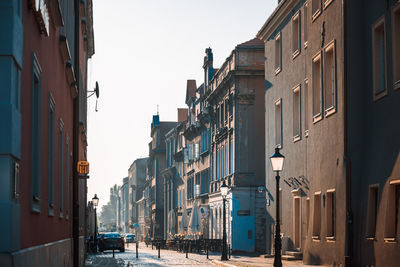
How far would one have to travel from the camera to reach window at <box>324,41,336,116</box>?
24906 millimetres

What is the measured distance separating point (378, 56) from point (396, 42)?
1728mm

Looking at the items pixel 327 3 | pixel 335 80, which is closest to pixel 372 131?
pixel 335 80

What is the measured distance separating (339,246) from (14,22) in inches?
688

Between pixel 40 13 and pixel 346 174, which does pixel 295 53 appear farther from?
pixel 40 13

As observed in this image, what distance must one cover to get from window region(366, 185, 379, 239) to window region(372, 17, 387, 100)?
8.27 ft

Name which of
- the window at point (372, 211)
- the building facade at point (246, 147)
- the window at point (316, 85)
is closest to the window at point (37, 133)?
the window at point (372, 211)

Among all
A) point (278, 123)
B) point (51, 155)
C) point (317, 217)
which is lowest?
point (317, 217)

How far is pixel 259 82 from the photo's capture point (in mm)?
47906

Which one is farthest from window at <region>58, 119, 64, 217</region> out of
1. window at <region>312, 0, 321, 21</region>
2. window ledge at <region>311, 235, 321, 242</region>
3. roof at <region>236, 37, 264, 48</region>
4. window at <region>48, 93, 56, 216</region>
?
roof at <region>236, 37, 264, 48</region>

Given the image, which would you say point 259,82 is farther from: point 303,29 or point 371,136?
point 371,136

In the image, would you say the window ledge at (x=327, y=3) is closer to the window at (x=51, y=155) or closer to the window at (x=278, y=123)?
the window at (x=278, y=123)

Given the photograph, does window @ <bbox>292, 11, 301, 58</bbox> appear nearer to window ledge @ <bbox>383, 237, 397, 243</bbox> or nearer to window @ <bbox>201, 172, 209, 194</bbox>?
window ledge @ <bbox>383, 237, 397, 243</bbox>

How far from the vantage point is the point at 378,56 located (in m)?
20.7

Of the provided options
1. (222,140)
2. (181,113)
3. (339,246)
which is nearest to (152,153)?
(181,113)
